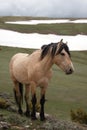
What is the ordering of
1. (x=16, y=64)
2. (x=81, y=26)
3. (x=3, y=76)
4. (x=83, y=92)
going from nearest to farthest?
(x=16, y=64) → (x=83, y=92) → (x=3, y=76) → (x=81, y=26)

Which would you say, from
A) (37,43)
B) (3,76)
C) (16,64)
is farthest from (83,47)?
(16,64)

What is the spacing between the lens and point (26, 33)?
71438 mm

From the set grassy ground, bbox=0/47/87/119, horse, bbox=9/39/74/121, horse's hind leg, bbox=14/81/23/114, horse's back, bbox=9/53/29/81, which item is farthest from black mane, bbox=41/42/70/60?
grassy ground, bbox=0/47/87/119

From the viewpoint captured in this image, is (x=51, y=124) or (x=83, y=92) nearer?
(x=51, y=124)

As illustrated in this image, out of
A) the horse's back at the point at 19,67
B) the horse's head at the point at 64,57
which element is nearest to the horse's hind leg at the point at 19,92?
the horse's back at the point at 19,67

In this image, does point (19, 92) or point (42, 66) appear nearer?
Answer: point (42, 66)

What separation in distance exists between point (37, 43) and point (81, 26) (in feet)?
52.7

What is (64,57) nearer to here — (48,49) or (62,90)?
(48,49)

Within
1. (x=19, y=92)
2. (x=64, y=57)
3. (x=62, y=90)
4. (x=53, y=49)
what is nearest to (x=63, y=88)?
(x=62, y=90)

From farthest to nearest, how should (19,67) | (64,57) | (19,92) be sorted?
(19,92) < (19,67) < (64,57)

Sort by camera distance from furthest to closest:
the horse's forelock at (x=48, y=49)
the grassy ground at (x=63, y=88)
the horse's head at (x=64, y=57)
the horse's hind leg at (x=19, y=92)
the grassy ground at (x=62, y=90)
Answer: the grassy ground at (x=63, y=88)
the grassy ground at (x=62, y=90)
the horse's hind leg at (x=19, y=92)
the horse's forelock at (x=48, y=49)
the horse's head at (x=64, y=57)

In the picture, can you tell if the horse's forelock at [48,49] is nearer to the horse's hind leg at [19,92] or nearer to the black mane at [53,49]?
the black mane at [53,49]

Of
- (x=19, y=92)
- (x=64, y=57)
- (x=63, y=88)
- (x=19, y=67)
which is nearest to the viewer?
(x=64, y=57)

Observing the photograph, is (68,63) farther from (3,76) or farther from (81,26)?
(81,26)
